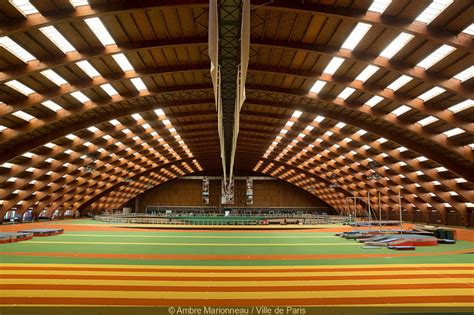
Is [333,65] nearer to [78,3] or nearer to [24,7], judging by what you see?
[78,3]

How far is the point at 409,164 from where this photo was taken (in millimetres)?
35906

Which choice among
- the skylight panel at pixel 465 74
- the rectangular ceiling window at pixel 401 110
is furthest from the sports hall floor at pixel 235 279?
the rectangular ceiling window at pixel 401 110

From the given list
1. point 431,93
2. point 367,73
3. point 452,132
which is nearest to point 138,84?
point 367,73

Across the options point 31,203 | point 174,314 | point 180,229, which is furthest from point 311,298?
point 31,203

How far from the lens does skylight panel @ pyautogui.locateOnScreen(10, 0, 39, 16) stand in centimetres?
1501

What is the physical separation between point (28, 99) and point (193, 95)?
13.7 metres

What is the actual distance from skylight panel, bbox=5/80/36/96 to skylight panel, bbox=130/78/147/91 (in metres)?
7.40

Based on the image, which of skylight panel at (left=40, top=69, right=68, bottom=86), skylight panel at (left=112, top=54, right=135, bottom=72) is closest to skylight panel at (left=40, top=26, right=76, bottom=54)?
skylight panel at (left=112, top=54, right=135, bottom=72)

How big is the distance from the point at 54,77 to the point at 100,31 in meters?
6.85

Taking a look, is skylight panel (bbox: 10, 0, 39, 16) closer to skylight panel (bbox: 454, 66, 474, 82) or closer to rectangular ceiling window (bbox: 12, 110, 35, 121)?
rectangular ceiling window (bbox: 12, 110, 35, 121)

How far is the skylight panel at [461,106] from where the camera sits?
2234 cm

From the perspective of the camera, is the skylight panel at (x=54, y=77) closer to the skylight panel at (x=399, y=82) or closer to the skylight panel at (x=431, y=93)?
the skylight panel at (x=399, y=82)

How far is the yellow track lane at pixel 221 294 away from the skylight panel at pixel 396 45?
1468cm

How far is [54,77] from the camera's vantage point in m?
→ 22.5
